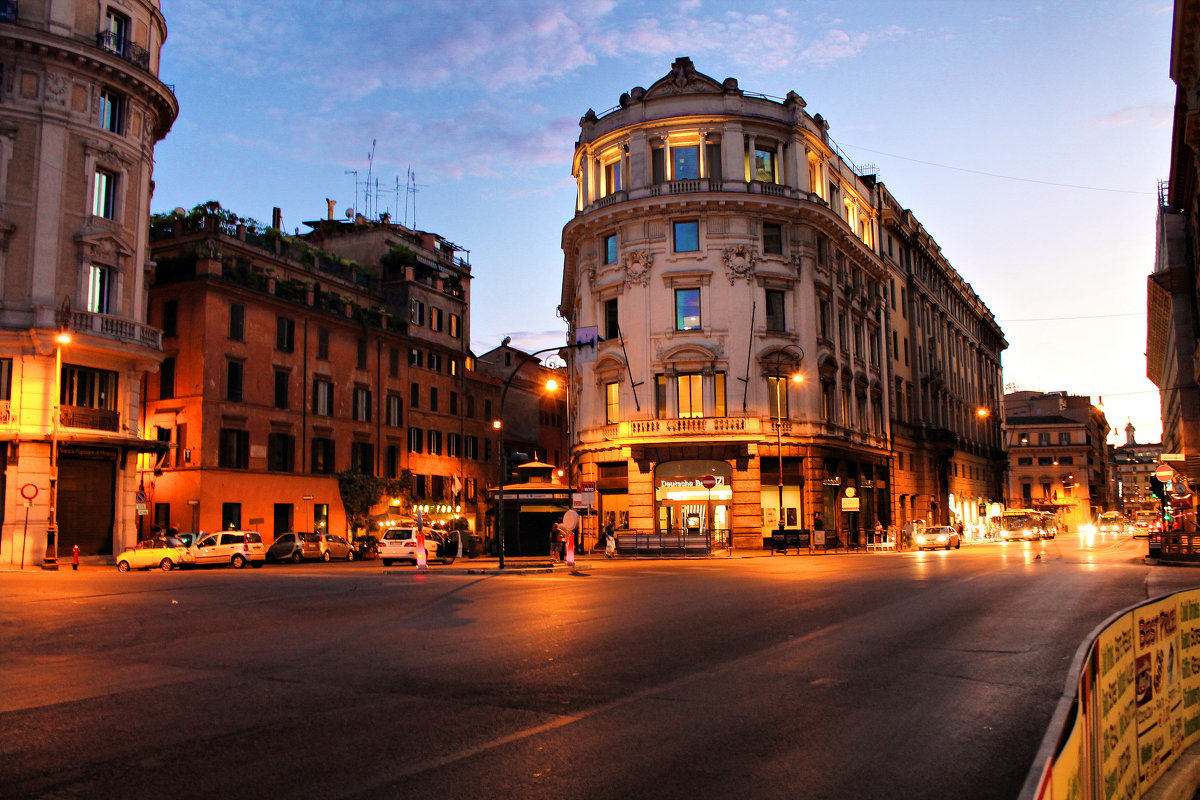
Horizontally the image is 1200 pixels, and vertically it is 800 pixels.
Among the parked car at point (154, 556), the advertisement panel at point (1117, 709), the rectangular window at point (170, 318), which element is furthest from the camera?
the rectangular window at point (170, 318)

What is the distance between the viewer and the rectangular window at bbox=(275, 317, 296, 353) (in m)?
50.8

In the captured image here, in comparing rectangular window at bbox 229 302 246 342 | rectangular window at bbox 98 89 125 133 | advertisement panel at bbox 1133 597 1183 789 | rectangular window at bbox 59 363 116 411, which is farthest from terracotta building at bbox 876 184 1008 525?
advertisement panel at bbox 1133 597 1183 789

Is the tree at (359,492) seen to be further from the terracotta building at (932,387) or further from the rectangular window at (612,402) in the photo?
the terracotta building at (932,387)

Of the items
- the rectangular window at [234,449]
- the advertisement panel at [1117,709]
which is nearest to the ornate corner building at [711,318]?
the rectangular window at [234,449]

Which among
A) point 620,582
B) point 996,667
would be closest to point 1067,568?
point 620,582

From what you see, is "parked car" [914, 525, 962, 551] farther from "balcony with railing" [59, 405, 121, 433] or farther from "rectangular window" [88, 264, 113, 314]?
"rectangular window" [88, 264, 113, 314]

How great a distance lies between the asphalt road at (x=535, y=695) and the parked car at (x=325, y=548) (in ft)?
93.5

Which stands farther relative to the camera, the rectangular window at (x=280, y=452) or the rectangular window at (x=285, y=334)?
the rectangular window at (x=285, y=334)

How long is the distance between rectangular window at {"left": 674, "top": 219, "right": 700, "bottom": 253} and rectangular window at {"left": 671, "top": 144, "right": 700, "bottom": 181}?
2.42 metres

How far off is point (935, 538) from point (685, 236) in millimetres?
21303

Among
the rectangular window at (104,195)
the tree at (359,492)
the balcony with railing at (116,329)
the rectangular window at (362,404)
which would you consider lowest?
the tree at (359,492)

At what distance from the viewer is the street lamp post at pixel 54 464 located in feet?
110

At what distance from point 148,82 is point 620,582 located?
31689 mm

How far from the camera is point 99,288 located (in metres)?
39.1
